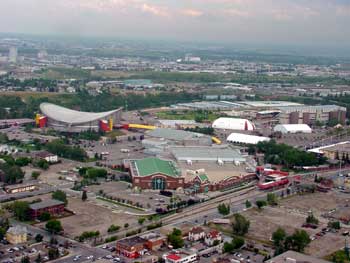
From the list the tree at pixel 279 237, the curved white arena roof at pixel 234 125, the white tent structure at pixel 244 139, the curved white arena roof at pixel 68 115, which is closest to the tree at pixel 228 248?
the tree at pixel 279 237

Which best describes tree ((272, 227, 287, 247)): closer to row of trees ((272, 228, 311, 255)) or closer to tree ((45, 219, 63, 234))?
row of trees ((272, 228, 311, 255))

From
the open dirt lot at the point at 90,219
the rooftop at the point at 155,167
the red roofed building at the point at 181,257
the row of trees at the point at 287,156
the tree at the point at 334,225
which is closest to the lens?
the red roofed building at the point at 181,257

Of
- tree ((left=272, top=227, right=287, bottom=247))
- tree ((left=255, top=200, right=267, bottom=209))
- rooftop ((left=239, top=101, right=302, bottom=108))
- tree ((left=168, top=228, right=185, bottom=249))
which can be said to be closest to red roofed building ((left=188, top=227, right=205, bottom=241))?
tree ((left=168, top=228, right=185, bottom=249))

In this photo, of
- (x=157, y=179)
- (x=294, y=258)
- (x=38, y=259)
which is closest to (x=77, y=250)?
(x=38, y=259)

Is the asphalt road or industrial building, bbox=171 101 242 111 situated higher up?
industrial building, bbox=171 101 242 111

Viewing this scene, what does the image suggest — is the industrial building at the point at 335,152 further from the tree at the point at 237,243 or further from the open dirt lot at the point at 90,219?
the tree at the point at 237,243

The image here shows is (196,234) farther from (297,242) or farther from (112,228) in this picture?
(297,242)

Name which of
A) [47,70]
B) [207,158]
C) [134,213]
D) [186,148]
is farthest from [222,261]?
[47,70]

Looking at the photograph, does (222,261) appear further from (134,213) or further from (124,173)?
(124,173)
